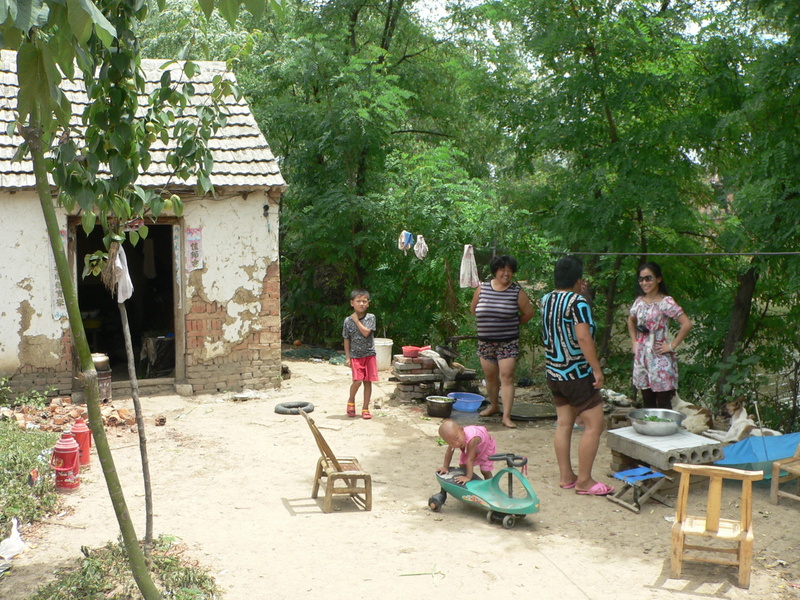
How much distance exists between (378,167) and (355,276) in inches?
87.1

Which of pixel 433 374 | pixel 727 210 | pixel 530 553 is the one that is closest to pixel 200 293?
pixel 433 374

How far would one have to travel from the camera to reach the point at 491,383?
28.8ft

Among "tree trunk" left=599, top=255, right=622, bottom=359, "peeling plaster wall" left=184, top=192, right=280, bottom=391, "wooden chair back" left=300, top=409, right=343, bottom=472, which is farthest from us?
"peeling plaster wall" left=184, top=192, right=280, bottom=391

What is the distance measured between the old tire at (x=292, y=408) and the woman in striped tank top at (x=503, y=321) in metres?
2.34

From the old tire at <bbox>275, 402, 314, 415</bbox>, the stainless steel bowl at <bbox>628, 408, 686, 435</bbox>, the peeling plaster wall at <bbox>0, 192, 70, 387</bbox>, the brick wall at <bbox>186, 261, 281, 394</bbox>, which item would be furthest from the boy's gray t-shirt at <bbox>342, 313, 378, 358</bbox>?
the peeling plaster wall at <bbox>0, 192, 70, 387</bbox>

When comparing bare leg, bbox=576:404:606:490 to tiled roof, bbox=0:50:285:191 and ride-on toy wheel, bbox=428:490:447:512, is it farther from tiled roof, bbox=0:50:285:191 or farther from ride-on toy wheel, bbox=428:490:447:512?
tiled roof, bbox=0:50:285:191

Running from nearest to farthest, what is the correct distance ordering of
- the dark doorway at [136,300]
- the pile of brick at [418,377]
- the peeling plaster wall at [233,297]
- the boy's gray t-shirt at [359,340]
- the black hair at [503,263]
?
1. the black hair at [503,263]
2. the boy's gray t-shirt at [359,340]
3. the pile of brick at [418,377]
4. the peeling plaster wall at [233,297]
5. the dark doorway at [136,300]

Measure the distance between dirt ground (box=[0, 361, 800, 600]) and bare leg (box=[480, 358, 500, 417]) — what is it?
64 centimetres

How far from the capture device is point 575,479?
6648 millimetres

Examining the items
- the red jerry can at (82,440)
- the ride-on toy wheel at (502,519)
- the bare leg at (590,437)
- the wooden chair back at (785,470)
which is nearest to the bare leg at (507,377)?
the bare leg at (590,437)

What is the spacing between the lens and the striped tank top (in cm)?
847

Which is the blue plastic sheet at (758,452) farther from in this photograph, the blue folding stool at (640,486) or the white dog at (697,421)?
the blue folding stool at (640,486)

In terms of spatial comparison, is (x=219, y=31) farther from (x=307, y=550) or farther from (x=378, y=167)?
(x=307, y=550)

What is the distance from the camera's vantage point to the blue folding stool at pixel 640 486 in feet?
19.6
